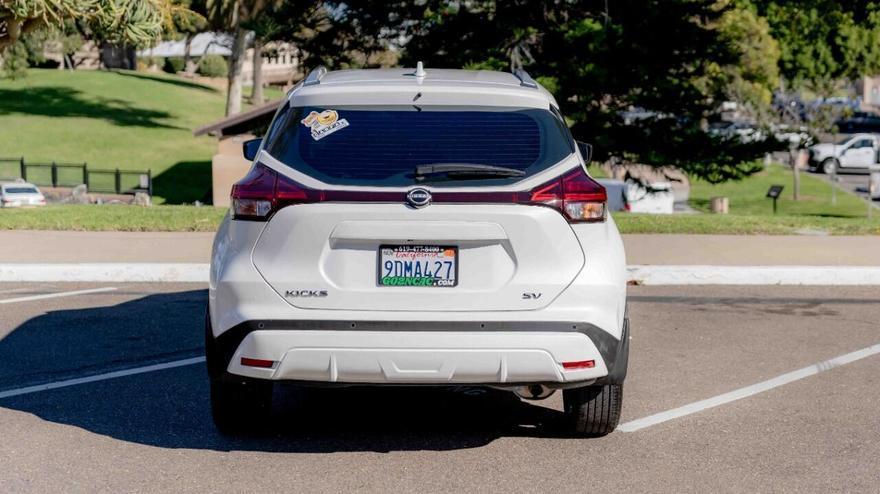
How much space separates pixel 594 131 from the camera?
82.3 ft

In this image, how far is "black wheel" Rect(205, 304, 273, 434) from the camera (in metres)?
5.84

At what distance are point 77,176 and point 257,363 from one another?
50206mm

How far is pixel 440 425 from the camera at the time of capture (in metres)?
6.44

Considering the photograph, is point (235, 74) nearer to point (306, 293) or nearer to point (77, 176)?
point (77, 176)

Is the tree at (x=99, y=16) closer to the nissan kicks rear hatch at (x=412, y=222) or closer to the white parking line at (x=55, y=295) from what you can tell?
the white parking line at (x=55, y=295)

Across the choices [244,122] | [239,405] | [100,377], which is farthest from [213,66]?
[239,405]

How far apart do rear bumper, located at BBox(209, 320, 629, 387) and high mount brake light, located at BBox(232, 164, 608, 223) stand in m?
0.51

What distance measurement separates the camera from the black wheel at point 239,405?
5.91m

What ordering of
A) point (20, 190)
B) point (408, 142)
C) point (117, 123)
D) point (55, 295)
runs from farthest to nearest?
point (117, 123), point (20, 190), point (55, 295), point (408, 142)

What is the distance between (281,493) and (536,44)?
20.9 meters

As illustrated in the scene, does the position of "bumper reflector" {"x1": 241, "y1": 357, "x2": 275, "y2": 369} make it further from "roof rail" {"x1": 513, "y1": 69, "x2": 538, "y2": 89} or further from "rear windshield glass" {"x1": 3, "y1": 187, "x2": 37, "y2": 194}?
"rear windshield glass" {"x1": 3, "y1": 187, "x2": 37, "y2": 194}

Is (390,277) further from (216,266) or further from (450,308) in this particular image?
(216,266)

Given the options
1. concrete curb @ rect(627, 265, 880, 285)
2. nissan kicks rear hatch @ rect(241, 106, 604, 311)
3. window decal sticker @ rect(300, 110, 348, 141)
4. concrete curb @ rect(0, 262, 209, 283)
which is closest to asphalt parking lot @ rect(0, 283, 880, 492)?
nissan kicks rear hatch @ rect(241, 106, 604, 311)

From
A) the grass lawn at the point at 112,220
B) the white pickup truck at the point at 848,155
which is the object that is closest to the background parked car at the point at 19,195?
the grass lawn at the point at 112,220
